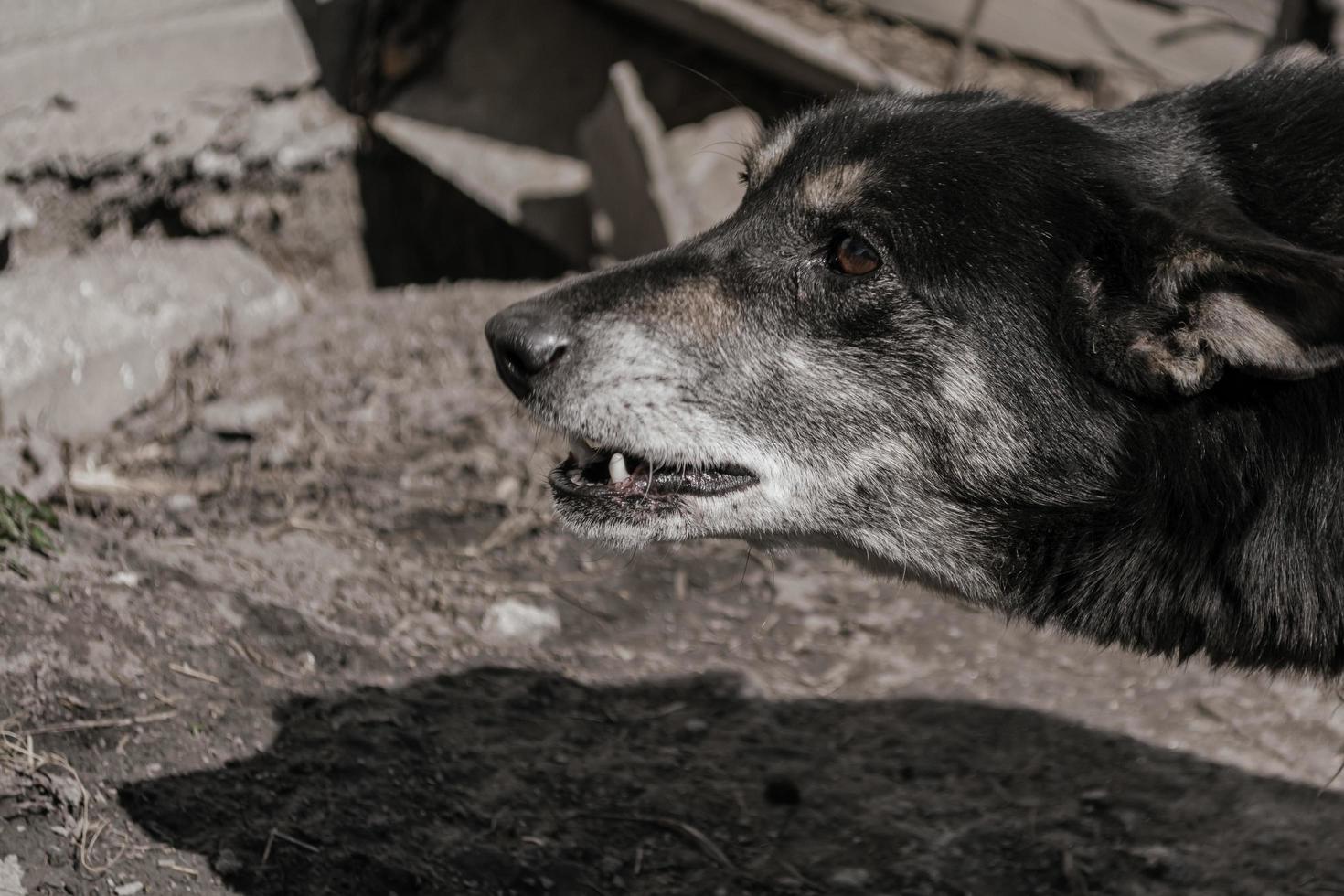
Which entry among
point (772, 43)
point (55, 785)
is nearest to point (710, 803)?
point (55, 785)

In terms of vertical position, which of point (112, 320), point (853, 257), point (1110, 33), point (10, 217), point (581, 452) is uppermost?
point (1110, 33)

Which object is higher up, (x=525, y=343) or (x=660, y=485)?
(x=525, y=343)

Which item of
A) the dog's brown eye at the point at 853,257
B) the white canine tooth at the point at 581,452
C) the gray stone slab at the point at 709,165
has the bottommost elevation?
the white canine tooth at the point at 581,452

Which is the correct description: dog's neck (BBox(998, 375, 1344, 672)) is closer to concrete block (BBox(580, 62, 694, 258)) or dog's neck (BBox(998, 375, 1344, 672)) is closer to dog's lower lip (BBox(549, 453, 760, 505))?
dog's lower lip (BBox(549, 453, 760, 505))

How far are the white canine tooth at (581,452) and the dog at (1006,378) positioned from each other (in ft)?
0.08

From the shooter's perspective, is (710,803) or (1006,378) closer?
(1006,378)

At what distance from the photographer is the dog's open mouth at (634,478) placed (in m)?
3.26

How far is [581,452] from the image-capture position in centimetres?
337

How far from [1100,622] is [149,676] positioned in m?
2.42

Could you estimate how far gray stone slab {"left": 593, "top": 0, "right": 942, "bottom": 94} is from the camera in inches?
255

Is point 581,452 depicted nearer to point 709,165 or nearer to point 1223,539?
point 1223,539

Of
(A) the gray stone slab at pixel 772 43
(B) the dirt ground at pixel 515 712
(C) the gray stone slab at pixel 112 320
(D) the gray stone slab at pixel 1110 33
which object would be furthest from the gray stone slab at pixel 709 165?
(C) the gray stone slab at pixel 112 320

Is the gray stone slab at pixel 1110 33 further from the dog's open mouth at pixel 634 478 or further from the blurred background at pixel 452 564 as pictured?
the dog's open mouth at pixel 634 478

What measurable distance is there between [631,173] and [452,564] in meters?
2.57
